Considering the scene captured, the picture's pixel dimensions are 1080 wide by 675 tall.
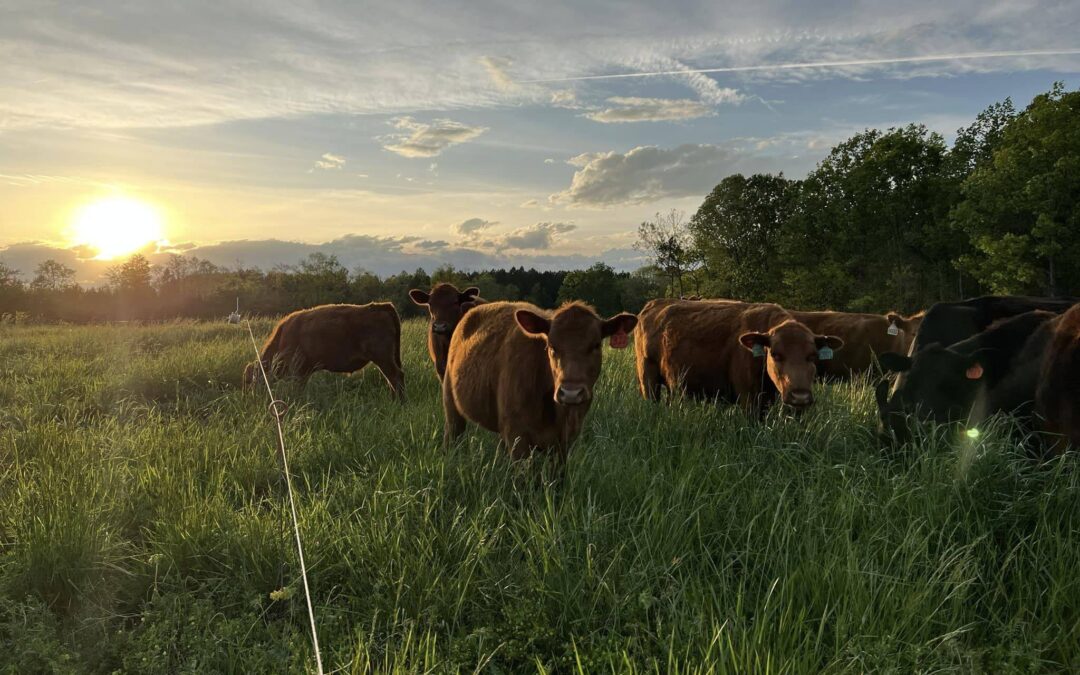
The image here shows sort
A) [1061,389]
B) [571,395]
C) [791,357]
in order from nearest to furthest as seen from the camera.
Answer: [571,395] < [1061,389] < [791,357]

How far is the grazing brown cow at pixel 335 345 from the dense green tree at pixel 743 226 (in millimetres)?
42732

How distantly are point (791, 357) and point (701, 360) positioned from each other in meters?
1.82

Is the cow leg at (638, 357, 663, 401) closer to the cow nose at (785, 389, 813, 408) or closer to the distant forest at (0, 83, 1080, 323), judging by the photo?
the cow nose at (785, 389, 813, 408)

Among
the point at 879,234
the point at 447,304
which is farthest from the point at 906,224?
the point at 447,304

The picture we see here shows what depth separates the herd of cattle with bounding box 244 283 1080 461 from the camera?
498 cm

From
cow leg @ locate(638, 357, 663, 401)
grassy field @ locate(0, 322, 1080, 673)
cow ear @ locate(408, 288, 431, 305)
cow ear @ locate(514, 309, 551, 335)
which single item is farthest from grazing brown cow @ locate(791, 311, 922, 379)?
cow ear @ locate(514, 309, 551, 335)

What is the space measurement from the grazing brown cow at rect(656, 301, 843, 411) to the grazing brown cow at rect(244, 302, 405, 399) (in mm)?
4608

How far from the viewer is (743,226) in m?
50.6

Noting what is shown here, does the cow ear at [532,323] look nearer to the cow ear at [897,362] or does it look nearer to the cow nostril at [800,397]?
the cow nostril at [800,397]

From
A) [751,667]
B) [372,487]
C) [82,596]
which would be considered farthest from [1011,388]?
[82,596]

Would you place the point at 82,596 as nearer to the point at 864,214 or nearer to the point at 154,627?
the point at 154,627

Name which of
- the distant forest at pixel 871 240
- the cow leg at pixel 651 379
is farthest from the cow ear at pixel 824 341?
the distant forest at pixel 871 240

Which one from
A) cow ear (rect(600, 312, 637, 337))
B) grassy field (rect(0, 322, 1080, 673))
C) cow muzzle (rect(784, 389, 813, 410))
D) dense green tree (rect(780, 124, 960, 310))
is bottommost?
grassy field (rect(0, 322, 1080, 673))

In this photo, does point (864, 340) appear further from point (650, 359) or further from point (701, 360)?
point (701, 360)
